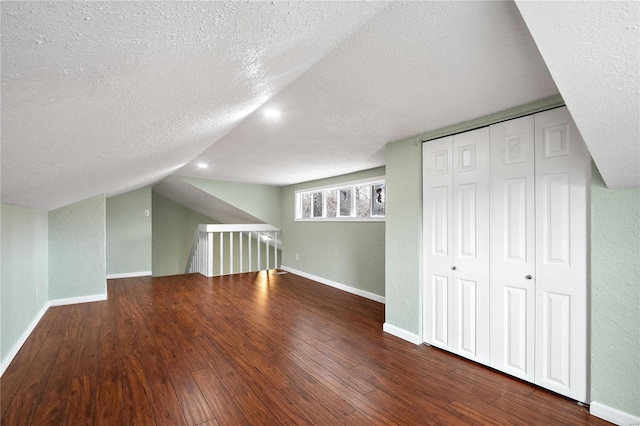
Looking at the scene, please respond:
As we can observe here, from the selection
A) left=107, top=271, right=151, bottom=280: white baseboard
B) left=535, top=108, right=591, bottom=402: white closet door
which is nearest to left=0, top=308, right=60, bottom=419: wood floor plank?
left=107, top=271, right=151, bottom=280: white baseboard

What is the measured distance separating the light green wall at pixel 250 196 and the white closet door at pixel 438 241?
408 centimetres

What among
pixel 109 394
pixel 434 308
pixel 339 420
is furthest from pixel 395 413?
pixel 109 394

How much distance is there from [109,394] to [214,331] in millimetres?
1081

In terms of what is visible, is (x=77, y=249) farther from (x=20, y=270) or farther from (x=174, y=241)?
(x=174, y=241)

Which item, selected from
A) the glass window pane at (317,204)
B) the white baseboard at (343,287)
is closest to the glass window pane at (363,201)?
the glass window pane at (317,204)

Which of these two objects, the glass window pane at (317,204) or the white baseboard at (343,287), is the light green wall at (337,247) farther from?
the glass window pane at (317,204)

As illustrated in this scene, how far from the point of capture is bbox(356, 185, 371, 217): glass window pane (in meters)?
4.46

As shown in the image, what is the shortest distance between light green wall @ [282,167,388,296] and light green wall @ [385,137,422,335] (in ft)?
3.83

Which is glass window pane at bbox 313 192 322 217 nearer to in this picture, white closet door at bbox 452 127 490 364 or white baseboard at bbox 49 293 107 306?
white closet door at bbox 452 127 490 364

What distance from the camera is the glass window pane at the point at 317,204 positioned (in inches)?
216

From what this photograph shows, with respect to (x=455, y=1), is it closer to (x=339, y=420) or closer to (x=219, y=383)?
(x=339, y=420)

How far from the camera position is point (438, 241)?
257 centimetres

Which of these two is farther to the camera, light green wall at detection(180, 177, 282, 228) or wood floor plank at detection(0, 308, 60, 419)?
light green wall at detection(180, 177, 282, 228)

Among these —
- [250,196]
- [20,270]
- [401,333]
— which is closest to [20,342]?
[20,270]
